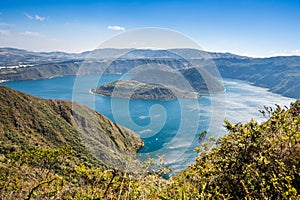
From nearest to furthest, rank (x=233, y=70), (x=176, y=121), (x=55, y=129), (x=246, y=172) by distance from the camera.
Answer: (x=246, y=172)
(x=55, y=129)
(x=176, y=121)
(x=233, y=70)

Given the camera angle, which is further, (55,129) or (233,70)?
(233,70)

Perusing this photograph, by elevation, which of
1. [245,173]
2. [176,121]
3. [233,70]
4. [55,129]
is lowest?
[176,121]

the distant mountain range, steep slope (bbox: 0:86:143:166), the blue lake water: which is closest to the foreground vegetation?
steep slope (bbox: 0:86:143:166)

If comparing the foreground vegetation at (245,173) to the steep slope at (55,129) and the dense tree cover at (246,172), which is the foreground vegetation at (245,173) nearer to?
the dense tree cover at (246,172)

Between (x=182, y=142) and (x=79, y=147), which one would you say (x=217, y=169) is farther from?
(x=182, y=142)

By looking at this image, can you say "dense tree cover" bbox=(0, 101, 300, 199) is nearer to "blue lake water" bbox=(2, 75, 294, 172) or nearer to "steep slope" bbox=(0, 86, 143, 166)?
"steep slope" bbox=(0, 86, 143, 166)

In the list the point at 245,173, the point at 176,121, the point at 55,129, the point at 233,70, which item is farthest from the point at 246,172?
the point at 233,70

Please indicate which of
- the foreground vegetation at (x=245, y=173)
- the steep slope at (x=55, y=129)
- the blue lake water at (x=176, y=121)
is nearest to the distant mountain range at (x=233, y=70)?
the blue lake water at (x=176, y=121)

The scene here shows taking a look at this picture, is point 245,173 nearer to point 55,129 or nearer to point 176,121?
point 55,129

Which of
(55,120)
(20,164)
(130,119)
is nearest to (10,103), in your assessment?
(55,120)
